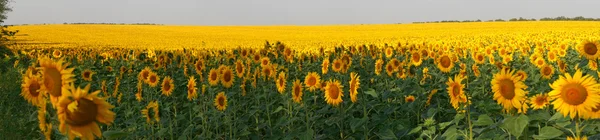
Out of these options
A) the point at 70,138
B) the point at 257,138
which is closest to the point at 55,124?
the point at 70,138

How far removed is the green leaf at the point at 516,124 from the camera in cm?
277

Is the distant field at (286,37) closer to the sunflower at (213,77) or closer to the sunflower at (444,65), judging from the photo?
the sunflower at (444,65)

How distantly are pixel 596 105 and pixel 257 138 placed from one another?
334cm

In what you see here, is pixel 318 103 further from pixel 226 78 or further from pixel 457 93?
pixel 457 93

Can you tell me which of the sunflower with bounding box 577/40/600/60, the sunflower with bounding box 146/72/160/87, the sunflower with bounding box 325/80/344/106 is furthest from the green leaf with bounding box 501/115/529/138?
the sunflower with bounding box 146/72/160/87

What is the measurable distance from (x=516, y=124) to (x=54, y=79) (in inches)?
91.5

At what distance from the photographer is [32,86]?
269cm

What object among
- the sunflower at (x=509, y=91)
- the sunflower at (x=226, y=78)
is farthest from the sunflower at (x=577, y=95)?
the sunflower at (x=226, y=78)

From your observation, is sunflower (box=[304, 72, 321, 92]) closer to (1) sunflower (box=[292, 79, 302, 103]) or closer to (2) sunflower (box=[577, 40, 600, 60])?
(1) sunflower (box=[292, 79, 302, 103])

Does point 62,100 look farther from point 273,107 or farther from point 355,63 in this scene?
point 355,63

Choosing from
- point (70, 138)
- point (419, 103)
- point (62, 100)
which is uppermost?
point (62, 100)

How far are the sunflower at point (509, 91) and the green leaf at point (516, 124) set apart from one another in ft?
0.99

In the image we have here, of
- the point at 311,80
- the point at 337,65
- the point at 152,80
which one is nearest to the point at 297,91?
the point at 311,80

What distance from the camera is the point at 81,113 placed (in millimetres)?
2234
